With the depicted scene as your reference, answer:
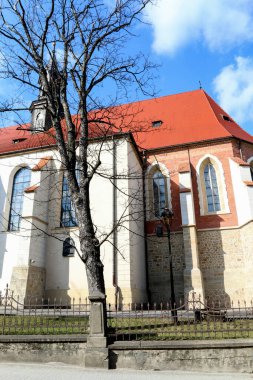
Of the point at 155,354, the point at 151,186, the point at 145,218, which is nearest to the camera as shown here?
the point at 155,354

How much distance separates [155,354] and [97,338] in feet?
3.90

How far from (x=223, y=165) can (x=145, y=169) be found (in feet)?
14.7

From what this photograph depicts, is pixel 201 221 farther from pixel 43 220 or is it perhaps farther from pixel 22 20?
pixel 22 20

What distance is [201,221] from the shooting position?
54.0ft

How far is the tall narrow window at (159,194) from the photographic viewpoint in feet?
57.6

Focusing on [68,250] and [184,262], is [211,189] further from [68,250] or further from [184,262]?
[68,250]

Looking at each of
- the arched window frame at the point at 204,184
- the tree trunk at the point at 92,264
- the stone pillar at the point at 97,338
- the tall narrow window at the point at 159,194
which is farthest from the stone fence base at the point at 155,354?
the tall narrow window at the point at 159,194

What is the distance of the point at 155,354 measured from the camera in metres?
6.04

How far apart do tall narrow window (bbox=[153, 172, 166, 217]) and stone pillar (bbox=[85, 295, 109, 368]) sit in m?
11.1

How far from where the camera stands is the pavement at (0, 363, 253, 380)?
17.6 feet

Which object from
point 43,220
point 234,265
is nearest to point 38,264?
point 43,220

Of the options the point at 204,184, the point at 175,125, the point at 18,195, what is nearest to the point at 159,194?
the point at 204,184

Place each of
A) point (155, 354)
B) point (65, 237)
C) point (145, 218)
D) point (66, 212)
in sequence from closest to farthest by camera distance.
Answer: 1. point (155, 354)
2. point (65, 237)
3. point (66, 212)
4. point (145, 218)

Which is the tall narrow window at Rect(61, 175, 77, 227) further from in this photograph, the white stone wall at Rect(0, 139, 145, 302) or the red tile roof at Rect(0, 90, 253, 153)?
the red tile roof at Rect(0, 90, 253, 153)
